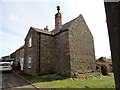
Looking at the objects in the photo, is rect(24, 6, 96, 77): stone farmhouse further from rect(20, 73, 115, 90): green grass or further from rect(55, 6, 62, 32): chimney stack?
rect(20, 73, 115, 90): green grass

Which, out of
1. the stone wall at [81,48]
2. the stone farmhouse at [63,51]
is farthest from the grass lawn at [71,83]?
the stone wall at [81,48]

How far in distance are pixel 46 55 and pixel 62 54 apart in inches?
107

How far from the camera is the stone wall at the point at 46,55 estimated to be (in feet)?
48.8

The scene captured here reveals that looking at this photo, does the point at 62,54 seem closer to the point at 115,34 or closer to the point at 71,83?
the point at 71,83

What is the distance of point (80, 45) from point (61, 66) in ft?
14.5

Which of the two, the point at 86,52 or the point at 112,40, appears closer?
the point at 112,40

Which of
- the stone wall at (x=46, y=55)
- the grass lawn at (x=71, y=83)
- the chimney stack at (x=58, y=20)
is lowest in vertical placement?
the grass lawn at (x=71, y=83)

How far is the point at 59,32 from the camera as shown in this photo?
51.3 feet

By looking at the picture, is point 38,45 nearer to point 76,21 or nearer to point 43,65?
point 43,65

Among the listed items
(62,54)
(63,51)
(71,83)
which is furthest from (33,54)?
(71,83)

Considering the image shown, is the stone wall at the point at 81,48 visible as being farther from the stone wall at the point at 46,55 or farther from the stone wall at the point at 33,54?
the stone wall at the point at 33,54

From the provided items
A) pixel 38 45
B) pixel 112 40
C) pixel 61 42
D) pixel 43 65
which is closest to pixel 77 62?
pixel 61 42

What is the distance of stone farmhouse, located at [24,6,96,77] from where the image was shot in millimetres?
13867

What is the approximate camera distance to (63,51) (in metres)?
14.5
